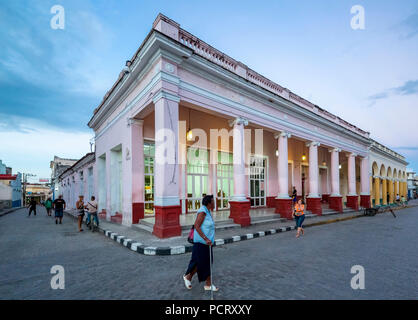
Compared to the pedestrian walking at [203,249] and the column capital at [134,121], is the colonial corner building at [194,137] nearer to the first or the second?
the column capital at [134,121]

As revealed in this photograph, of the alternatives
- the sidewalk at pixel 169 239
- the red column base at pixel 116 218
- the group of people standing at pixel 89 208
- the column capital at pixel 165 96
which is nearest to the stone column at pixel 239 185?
the sidewalk at pixel 169 239

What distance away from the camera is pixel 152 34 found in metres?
6.86

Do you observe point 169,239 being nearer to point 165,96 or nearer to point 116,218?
point 165,96

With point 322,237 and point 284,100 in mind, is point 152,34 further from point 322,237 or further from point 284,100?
point 322,237

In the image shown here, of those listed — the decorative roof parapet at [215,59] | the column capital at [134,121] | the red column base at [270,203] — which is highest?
the decorative roof parapet at [215,59]

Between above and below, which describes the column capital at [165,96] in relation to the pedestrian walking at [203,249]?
above

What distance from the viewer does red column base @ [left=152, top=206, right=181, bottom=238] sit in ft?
22.0

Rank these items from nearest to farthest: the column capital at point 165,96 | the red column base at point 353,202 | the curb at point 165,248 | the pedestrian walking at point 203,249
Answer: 1. the pedestrian walking at point 203,249
2. the curb at point 165,248
3. the column capital at point 165,96
4. the red column base at point 353,202

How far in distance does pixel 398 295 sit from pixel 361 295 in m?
0.54

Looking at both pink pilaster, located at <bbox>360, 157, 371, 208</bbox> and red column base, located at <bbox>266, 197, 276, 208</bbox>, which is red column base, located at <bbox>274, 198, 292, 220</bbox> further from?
pink pilaster, located at <bbox>360, 157, 371, 208</bbox>

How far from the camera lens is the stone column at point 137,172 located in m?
8.80

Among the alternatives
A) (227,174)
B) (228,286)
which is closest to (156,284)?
(228,286)

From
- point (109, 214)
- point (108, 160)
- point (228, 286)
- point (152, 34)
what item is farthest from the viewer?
point (108, 160)

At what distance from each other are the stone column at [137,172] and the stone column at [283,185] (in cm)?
666
